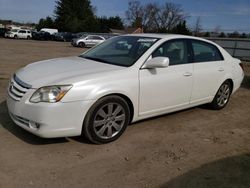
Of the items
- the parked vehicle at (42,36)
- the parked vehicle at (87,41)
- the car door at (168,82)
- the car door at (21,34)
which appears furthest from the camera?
the parked vehicle at (42,36)

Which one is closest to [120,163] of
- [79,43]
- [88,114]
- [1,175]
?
[88,114]

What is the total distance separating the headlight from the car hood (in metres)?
0.08

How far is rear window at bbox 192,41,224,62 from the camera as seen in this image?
5.80m

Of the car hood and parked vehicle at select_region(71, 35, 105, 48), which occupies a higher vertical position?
the car hood

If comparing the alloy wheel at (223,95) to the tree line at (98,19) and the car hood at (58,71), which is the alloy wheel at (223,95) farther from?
the tree line at (98,19)

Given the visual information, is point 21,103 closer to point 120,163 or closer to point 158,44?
point 120,163

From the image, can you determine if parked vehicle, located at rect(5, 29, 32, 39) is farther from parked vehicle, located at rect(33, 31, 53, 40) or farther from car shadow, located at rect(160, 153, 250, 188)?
car shadow, located at rect(160, 153, 250, 188)

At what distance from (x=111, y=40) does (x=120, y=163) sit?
2723mm

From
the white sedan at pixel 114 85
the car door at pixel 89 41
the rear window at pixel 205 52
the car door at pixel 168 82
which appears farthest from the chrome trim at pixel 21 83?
the car door at pixel 89 41

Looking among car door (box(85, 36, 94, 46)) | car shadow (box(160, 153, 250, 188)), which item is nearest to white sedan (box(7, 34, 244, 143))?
car shadow (box(160, 153, 250, 188))

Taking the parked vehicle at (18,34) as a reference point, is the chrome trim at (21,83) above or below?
above

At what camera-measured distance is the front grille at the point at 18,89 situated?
421cm

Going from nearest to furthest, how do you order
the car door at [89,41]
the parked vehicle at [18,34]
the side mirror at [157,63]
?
1. the side mirror at [157,63]
2. the car door at [89,41]
3. the parked vehicle at [18,34]

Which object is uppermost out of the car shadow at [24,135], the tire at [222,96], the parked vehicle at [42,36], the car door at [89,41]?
the tire at [222,96]
